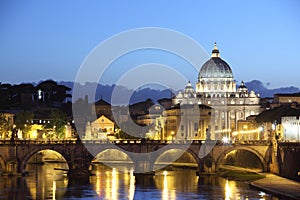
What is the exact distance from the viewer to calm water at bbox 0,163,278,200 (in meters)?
77.8

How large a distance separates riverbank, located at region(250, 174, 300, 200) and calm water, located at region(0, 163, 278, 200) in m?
0.93

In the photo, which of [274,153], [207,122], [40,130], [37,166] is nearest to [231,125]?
[207,122]

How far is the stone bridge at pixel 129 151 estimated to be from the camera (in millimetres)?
94375

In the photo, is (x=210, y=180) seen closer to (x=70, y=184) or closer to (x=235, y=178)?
(x=235, y=178)

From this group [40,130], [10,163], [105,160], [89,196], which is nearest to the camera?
[89,196]

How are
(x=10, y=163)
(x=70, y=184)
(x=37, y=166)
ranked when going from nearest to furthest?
(x=70, y=184) → (x=10, y=163) → (x=37, y=166)

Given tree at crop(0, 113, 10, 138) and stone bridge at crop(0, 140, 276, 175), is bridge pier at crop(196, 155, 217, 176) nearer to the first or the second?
stone bridge at crop(0, 140, 276, 175)

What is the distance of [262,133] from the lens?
12988cm

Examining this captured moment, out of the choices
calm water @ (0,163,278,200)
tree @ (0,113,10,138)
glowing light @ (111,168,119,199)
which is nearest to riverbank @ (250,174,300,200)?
calm water @ (0,163,278,200)

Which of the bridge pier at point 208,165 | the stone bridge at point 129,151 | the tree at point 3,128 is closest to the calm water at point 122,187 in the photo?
the bridge pier at point 208,165

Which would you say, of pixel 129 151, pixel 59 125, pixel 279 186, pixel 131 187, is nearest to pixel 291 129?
pixel 129 151

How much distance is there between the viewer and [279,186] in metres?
80.2

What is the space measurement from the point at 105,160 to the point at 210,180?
Answer: 3564 centimetres

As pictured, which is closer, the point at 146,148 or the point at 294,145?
the point at 294,145
